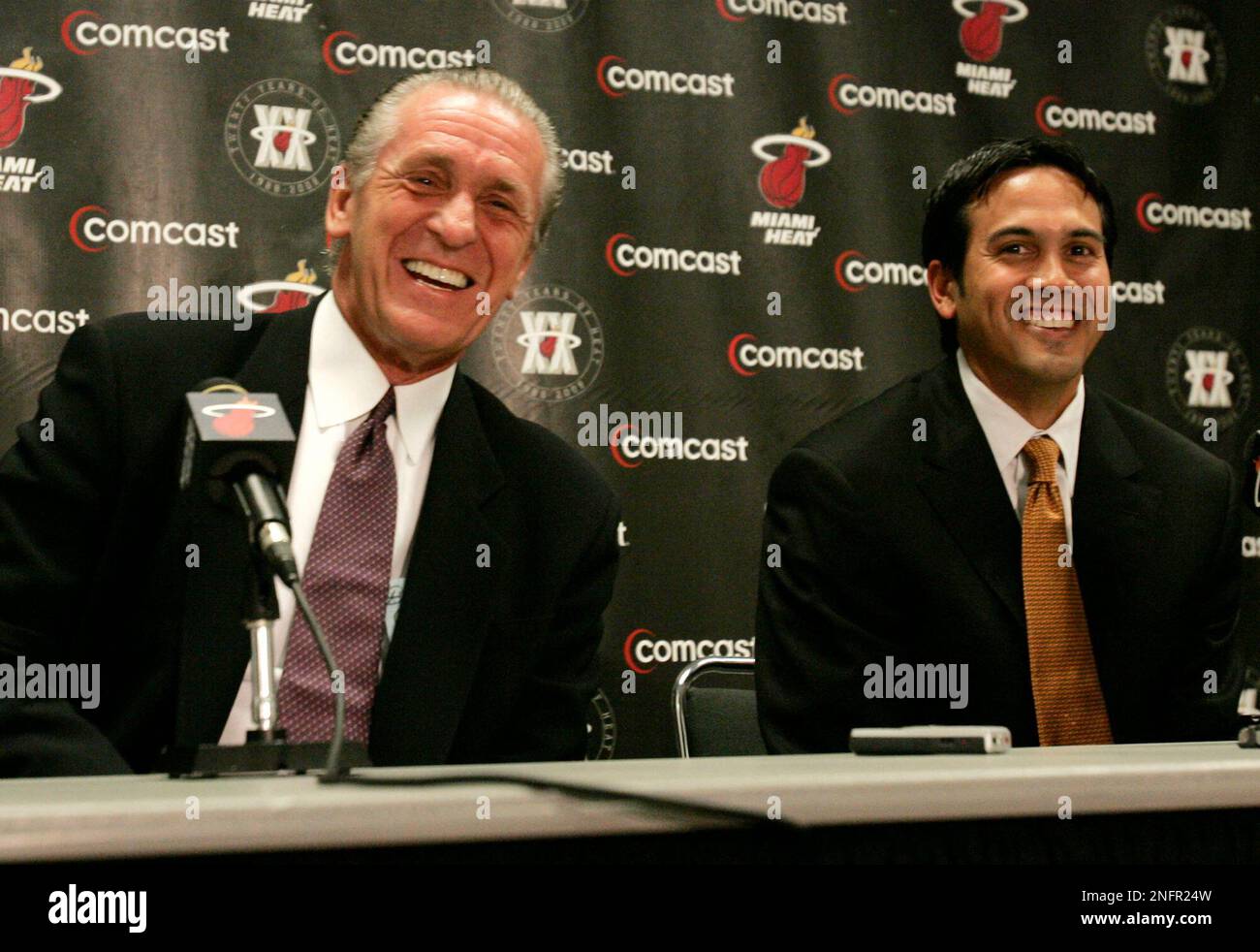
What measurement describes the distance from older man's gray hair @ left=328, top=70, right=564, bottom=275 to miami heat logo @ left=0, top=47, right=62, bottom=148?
4.18 ft

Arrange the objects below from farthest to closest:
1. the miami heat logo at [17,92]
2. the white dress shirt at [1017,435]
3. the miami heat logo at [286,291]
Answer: the miami heat logo at [286,291] < the miami heat logo at [17,92] < the white dress shirt at [1017,435]

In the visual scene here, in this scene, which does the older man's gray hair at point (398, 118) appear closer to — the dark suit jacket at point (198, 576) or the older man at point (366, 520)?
the older man at point (366, 520)

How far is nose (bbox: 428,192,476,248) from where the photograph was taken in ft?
7.52

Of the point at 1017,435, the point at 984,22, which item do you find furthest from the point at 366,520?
the point at 984,22

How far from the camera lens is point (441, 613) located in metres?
1.97

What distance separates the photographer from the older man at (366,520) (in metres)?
1.88

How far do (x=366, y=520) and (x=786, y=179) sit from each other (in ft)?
7.45

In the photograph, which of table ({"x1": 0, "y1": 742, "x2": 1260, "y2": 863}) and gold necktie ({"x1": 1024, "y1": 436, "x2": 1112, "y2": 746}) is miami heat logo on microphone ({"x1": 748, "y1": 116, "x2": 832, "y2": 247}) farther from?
table ({"x1": 0, "y1": 742, "x2": 1260, "y2": 863})

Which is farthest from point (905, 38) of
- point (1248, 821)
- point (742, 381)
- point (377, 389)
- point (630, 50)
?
point (1248, 821)

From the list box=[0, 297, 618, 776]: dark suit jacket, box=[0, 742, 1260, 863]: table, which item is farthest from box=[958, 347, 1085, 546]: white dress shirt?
box=[0, 742, 1260, 863]: table

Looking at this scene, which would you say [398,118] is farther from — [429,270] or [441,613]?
[441,613]

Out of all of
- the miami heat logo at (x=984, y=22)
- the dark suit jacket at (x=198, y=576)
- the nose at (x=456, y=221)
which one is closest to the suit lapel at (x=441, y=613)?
the dark suit jacket at (x=198, y=576)

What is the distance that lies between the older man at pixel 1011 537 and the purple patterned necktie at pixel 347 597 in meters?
0.77
